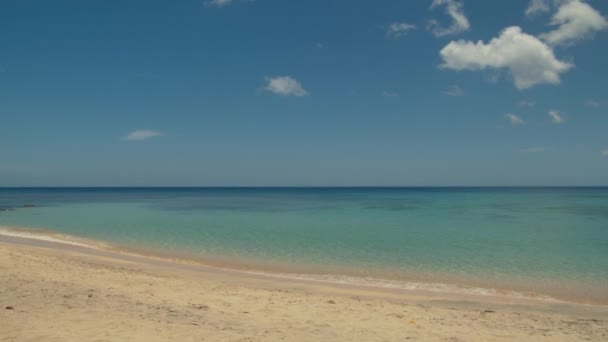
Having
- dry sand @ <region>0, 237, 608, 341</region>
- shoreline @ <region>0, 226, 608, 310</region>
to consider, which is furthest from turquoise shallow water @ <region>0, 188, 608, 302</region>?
dry sand @ <region>0, 237, 608, 341</region>

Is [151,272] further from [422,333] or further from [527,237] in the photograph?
[527,237]

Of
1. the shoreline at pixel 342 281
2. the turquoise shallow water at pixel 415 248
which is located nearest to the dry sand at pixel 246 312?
the shoreline at pixel 342 281

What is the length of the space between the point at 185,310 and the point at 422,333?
13.1ft

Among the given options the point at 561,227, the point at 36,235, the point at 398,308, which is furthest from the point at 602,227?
the point at 36,235

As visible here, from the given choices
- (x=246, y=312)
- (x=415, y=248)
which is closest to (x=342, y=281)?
(x=246, y=312)

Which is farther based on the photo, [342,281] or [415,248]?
[415,248]

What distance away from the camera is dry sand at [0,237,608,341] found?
5.84 m

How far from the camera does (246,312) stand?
7.10m

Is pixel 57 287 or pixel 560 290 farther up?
pixel 57 287

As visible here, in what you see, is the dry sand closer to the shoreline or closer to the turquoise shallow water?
the shoreline

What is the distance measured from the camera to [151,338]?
18.0 feet

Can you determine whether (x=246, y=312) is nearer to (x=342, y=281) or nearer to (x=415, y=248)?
(x=342, y=281)

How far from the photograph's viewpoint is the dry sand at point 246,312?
19.2 ft

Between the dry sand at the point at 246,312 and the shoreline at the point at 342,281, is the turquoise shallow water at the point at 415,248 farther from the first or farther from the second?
the dry sand at the point at 246,312
